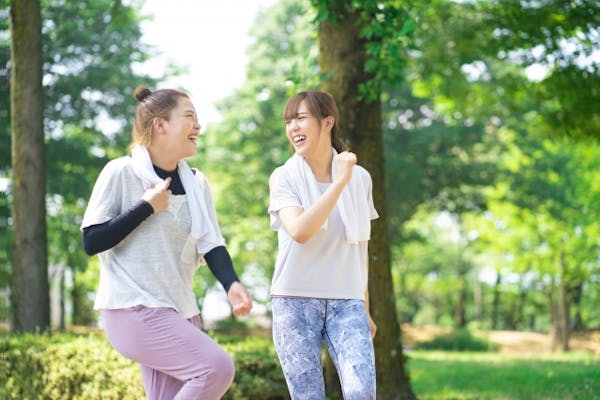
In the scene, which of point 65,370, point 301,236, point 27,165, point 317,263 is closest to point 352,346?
point 317,263

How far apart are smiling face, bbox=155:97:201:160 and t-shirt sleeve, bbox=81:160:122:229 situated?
0.28m

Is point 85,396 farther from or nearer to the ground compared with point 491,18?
nearer to the ground

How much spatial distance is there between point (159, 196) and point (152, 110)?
0.51m

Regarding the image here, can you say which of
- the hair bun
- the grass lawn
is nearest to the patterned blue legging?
the hair bun

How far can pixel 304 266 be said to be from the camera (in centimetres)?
395

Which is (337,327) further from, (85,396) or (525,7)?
(525,7)

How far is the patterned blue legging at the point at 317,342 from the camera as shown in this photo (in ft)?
12.5

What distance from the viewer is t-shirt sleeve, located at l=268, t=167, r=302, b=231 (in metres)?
3.96

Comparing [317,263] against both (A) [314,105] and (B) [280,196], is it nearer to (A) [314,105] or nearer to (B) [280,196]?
(B) [280,196]

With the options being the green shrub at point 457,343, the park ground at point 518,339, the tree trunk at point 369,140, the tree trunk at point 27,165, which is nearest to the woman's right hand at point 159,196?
the tree trunk at point 369,140

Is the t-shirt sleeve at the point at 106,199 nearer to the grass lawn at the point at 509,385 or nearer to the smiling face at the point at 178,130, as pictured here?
the smiling face at the point at 178,130

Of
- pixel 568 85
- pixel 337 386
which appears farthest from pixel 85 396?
pixel 568 85

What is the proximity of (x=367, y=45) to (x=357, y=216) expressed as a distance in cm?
396

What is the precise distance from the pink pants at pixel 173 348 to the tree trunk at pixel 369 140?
173 inches
